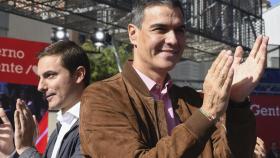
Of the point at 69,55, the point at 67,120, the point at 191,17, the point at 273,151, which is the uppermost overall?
the point at 191,17

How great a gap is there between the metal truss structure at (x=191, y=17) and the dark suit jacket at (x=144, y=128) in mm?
8889

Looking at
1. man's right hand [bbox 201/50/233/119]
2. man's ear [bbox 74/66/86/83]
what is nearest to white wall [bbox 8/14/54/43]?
man's ear [bbox 74/66/86/83]

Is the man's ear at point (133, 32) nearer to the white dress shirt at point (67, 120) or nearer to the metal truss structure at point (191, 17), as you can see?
the white dress shirt at point (67, 120)

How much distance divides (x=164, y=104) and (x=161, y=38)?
0.77 ft

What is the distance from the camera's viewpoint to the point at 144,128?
187cm

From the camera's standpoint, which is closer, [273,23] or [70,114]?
[70,114]

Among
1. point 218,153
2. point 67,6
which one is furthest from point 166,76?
point 67,6

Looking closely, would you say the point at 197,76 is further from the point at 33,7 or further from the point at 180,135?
the point at 180,135

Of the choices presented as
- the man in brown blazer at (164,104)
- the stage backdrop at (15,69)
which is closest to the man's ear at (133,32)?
the man in brown blazer at (164,104)

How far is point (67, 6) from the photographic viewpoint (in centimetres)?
1291

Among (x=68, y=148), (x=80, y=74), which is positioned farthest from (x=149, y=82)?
(x=80, y=74)

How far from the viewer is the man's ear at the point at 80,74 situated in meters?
2.98

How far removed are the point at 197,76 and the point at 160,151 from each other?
67.7 ft

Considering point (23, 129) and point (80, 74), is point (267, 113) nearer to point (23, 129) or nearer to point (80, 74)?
point (80, 74)
